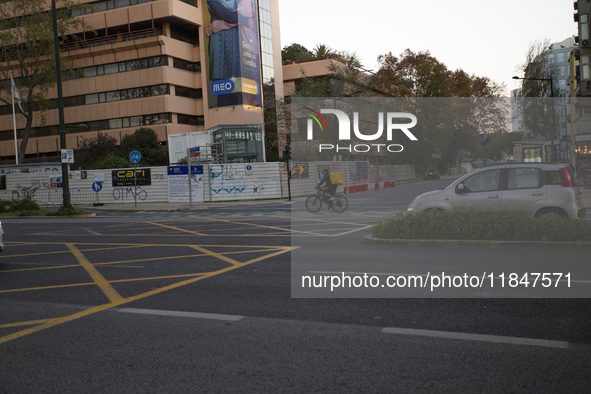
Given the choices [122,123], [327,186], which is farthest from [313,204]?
[122,123]

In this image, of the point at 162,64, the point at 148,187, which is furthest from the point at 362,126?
the point at 162,64

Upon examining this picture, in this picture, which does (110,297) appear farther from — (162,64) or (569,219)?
(162,64)

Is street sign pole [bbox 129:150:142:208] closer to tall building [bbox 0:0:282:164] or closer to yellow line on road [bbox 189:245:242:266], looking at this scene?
tall building [bbox 0:0:282:164]

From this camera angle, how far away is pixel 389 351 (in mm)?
4547

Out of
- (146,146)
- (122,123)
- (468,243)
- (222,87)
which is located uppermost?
(222,87)

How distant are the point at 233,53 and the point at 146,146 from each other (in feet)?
40.3

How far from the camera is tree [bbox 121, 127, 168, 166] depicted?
51.2m

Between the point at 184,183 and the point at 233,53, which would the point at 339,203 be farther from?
the point at 233,53

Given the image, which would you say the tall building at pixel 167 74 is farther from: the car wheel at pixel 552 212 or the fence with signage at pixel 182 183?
the car wheel at pixel 552 212

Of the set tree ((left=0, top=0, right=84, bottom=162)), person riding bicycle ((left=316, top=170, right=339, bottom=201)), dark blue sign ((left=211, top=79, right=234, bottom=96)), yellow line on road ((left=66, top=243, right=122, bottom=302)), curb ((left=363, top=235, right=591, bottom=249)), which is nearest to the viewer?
yellow line on road ((left=66, top=243, right=122, bottom=302))

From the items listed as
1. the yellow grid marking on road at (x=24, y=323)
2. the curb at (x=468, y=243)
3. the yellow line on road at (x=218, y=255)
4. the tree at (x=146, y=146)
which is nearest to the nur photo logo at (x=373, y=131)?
the curb at (x=468, y=243)

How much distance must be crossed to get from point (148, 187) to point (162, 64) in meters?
24.3

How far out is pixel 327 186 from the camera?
20438mm

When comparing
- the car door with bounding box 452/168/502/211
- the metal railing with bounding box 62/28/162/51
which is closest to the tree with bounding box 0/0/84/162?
the metal railing with bounding box 62/28/162/51
